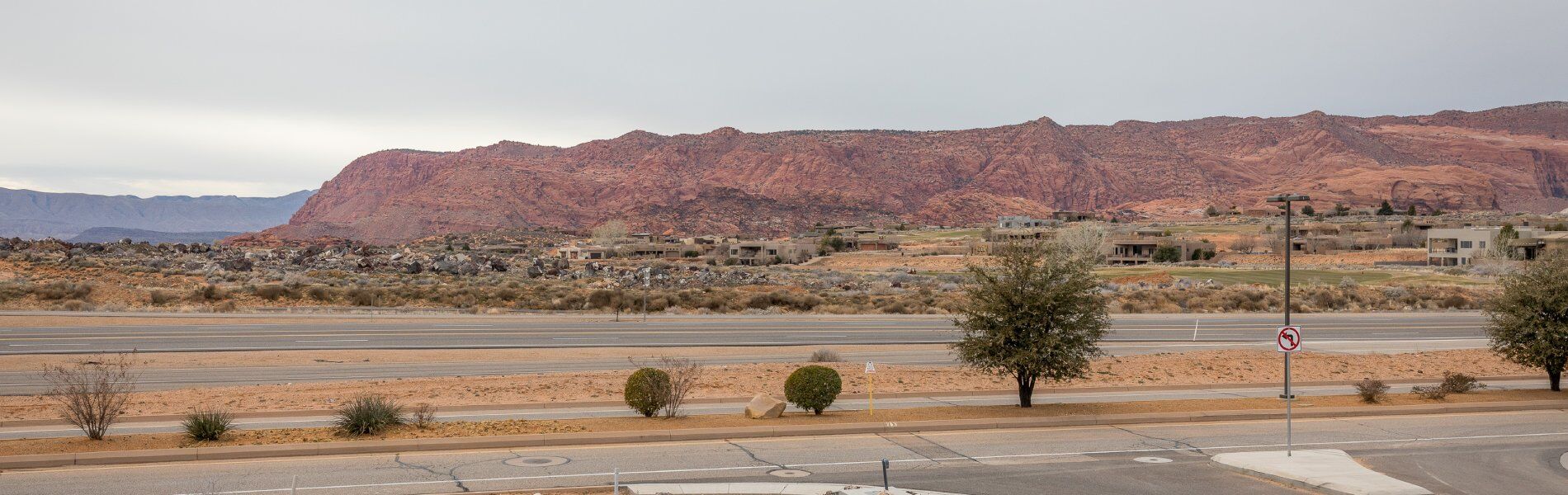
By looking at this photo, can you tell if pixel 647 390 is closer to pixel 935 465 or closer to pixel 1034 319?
pixel 935 465

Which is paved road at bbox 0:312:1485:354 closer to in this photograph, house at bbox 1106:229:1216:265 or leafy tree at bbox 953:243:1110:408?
leafy tree at bbox 953:243:1110:408

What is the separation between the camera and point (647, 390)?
735 inches

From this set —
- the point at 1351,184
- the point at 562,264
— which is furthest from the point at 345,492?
the point at 1351,184

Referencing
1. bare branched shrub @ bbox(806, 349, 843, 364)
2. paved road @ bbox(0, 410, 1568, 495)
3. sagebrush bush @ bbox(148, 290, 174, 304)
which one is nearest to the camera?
paved road @ bbox(0, 410, 1568, 495)

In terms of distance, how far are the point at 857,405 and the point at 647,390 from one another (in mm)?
4939

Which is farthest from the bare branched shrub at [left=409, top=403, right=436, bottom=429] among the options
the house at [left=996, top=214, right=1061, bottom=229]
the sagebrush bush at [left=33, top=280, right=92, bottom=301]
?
the house at [left=996, top=214, right=1061, bottom=229]

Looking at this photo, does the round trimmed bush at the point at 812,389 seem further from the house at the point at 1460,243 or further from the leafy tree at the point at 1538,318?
the house at the point at 1460,243

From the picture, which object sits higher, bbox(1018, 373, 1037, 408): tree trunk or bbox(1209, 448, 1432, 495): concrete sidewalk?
bbox(1018, 373, 1037, 408): tree trunk

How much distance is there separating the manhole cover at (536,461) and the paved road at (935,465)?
0.16 feet

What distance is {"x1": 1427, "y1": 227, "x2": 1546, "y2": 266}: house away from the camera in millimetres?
91562

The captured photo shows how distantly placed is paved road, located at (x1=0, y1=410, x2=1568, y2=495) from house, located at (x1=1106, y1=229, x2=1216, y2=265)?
303 feet

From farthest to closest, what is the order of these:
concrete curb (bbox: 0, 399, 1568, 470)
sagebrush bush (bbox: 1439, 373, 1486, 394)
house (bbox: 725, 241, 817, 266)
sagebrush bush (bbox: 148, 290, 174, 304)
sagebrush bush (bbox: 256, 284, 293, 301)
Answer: house (bbox: 725, 241, 817, 266), sagebrush bush (bbox: 256, 284, 293, 301), sagebrush bush (bbox: 148, 290, 174, 304), sagebrush bush (bbox: 1439, 373, 1486, 394), concrete curb (bbox: 0, 399, 1568, 470)

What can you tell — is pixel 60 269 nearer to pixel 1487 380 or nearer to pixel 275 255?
pixel 275 255

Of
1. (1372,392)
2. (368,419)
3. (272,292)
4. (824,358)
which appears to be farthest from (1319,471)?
(272,292)
